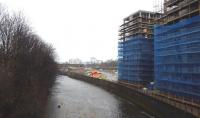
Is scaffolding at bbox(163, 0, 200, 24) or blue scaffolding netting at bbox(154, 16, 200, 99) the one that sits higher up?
scaffolding at bbox(163, 0, 200, 24)

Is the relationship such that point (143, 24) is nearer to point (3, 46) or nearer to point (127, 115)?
point (127, 115)

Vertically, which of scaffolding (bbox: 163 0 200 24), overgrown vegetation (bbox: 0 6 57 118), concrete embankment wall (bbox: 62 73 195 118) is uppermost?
scaffolding (bbox: 163 0 200 24)

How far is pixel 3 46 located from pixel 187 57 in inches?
960

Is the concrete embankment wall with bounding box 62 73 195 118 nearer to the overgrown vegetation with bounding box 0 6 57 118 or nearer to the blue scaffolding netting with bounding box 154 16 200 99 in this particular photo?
the blue scaffolding netting with bounding box 154 16 200 99

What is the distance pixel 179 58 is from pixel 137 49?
67.6ft

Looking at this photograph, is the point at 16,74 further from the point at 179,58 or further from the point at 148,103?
the point at 179,58

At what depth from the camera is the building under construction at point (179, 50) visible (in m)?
33.3

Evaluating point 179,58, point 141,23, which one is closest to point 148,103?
point 179,58

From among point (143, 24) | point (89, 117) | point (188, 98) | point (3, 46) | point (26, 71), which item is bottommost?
point (89, 117)

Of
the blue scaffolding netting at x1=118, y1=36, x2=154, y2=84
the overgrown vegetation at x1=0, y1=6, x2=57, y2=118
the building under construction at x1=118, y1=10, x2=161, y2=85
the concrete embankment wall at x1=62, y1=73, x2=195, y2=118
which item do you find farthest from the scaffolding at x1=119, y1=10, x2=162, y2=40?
the overgrown vegetation at x1=0, y1=6, x2=57, y2=118

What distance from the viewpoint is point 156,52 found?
149 feet

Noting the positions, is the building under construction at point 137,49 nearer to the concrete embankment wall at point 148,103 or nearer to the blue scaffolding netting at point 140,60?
the blue scaffolding netting at point 140,60

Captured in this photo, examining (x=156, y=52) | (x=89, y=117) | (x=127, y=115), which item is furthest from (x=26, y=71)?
(x=156, y=52)

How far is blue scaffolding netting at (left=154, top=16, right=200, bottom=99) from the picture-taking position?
33.2m
